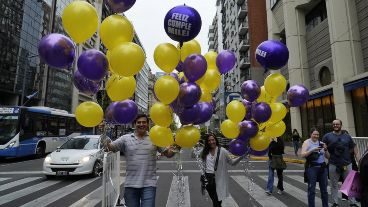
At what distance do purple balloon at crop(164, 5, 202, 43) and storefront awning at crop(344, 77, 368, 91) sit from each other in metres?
14.6

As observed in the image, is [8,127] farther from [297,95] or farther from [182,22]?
[297,95]

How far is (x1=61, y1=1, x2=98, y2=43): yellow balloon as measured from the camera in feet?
12.9

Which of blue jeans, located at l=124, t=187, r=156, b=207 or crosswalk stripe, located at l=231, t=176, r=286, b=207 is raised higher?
blue jeans, located at l=124, t=187, r=156, b=207

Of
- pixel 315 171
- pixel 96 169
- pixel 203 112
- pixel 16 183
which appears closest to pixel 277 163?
pixel 315 171

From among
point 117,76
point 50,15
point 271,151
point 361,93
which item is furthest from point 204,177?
point 50,15

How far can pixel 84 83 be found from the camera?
4297 mm

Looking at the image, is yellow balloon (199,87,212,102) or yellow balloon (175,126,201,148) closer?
yellow balloon (175,126,201,148)

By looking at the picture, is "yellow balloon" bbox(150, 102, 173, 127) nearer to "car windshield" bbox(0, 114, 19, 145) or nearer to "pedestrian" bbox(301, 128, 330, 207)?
"pedestrian" bbox(301, 128, 330, 207)

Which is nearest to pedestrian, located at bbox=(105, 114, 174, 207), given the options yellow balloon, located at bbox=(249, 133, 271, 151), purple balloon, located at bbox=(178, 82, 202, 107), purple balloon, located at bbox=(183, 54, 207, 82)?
purple balloon, located at bbox=(178, 82, 202, 107)

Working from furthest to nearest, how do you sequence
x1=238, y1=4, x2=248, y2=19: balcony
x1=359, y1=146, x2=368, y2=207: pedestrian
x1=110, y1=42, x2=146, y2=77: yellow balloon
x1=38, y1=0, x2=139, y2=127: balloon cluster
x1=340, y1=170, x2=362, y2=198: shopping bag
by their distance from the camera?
x1=238, y1=4, x2=248, y2=19: balcony, x1=38, y1=0, x2=139, y2=127: balloon cluster, x1=110, y1=42, x2=146, y2=77: yellow balloon, x1=340, y1=170, x2=362, y2=198: shopping bag, x1=359, y1=146, x2=368, y2=207: pedestrian

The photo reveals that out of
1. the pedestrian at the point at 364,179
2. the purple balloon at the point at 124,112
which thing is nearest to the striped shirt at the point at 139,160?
the purple balloon at the point at 124,112

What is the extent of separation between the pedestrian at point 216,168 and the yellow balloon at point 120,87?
1.82 metres

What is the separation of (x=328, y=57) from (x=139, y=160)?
64.8 ft

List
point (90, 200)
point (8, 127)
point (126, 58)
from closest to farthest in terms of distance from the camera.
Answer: point (126, 58), point (90, 200), point (8, 127)
